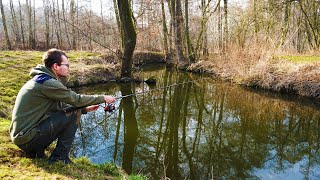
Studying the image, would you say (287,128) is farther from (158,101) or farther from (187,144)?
(158,101)

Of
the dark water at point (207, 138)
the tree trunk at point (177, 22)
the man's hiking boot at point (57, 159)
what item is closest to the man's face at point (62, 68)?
the man's hiking boot at point (57, 159)

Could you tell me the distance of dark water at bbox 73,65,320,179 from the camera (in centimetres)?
518

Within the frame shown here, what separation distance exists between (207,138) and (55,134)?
3.94m

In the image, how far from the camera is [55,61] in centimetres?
349

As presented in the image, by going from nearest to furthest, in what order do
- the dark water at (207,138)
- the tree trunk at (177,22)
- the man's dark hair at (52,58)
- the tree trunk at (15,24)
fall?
1. the man's dark hair at (52,58)
2. the dark water at (207,138)
3. the tree trunk at (177,22)
4. the tree trunk at (15,24)

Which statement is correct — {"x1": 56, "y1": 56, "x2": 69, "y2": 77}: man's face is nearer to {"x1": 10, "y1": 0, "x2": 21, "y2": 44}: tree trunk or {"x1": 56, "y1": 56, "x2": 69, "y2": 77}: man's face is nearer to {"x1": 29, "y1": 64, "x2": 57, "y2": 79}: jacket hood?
{"x1": 29, "y1": 64, "x2": 57, "y2": 79}: jacket hood

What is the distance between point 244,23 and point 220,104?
10535 mm

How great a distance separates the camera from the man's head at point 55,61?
3.47 m

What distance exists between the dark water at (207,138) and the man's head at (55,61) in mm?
1972

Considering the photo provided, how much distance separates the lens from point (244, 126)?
7582mm

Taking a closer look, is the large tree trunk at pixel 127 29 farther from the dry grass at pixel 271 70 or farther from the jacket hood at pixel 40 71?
the jacket hood at pixel 40 71

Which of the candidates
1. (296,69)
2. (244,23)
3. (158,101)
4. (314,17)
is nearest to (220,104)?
(158,101)

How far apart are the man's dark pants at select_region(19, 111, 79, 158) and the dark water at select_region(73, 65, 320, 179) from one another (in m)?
1.41

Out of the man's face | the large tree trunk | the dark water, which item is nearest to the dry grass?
the dark water
